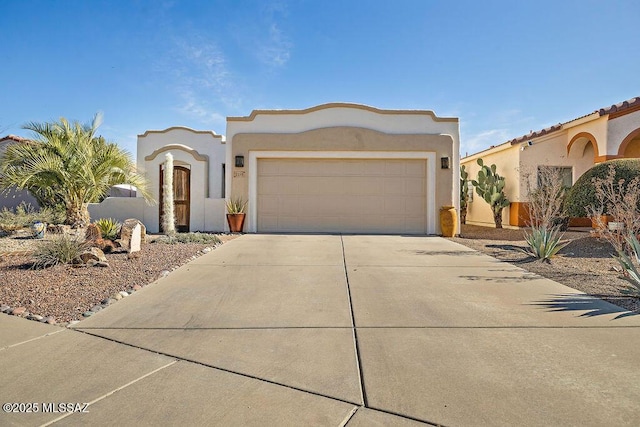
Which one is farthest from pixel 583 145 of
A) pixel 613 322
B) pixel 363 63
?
pixel 613 322

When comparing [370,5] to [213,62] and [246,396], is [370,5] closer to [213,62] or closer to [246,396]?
[213,62]

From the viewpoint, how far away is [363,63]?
497 inches

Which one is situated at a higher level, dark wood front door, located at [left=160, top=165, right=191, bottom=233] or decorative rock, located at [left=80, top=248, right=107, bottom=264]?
dark wood front door, located at [left=160, top=165, right=191, bottom=233]

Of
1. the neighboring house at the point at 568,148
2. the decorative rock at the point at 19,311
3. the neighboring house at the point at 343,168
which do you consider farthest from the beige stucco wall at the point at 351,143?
the decorative rock at the point at 19,311

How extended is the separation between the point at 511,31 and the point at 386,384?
10719mm

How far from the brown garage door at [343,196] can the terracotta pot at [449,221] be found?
0.80 meters

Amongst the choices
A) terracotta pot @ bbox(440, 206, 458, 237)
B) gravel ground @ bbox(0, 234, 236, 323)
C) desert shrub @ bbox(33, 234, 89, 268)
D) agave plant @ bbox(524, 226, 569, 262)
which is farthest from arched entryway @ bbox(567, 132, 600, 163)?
desert shrub @ bbox(33, 234, 89, 268)

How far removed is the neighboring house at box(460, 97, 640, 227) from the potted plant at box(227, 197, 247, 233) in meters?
9.32

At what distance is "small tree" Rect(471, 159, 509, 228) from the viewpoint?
1602 cm

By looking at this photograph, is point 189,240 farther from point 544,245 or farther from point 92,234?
point 544,245

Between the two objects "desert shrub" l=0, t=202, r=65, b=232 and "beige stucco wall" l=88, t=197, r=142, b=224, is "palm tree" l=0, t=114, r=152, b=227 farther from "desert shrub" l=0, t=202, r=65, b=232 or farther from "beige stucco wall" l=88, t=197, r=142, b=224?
"beige stucco wall" l=88, t=197, r=142, b=224

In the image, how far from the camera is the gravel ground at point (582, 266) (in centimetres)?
531

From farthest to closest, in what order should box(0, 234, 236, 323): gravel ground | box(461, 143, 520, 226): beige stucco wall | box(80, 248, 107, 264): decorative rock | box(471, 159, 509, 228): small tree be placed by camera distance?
box(471, 159, 509, 228): small tree → box(461, 143, 520, 226): beige stucco wall → box(80, 248, 107, 264): decorative rock → box(0, 234, 236, 323): gravel ground

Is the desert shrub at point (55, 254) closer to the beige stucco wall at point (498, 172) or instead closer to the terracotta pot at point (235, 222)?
the terracotta pot at point (235, 222)
